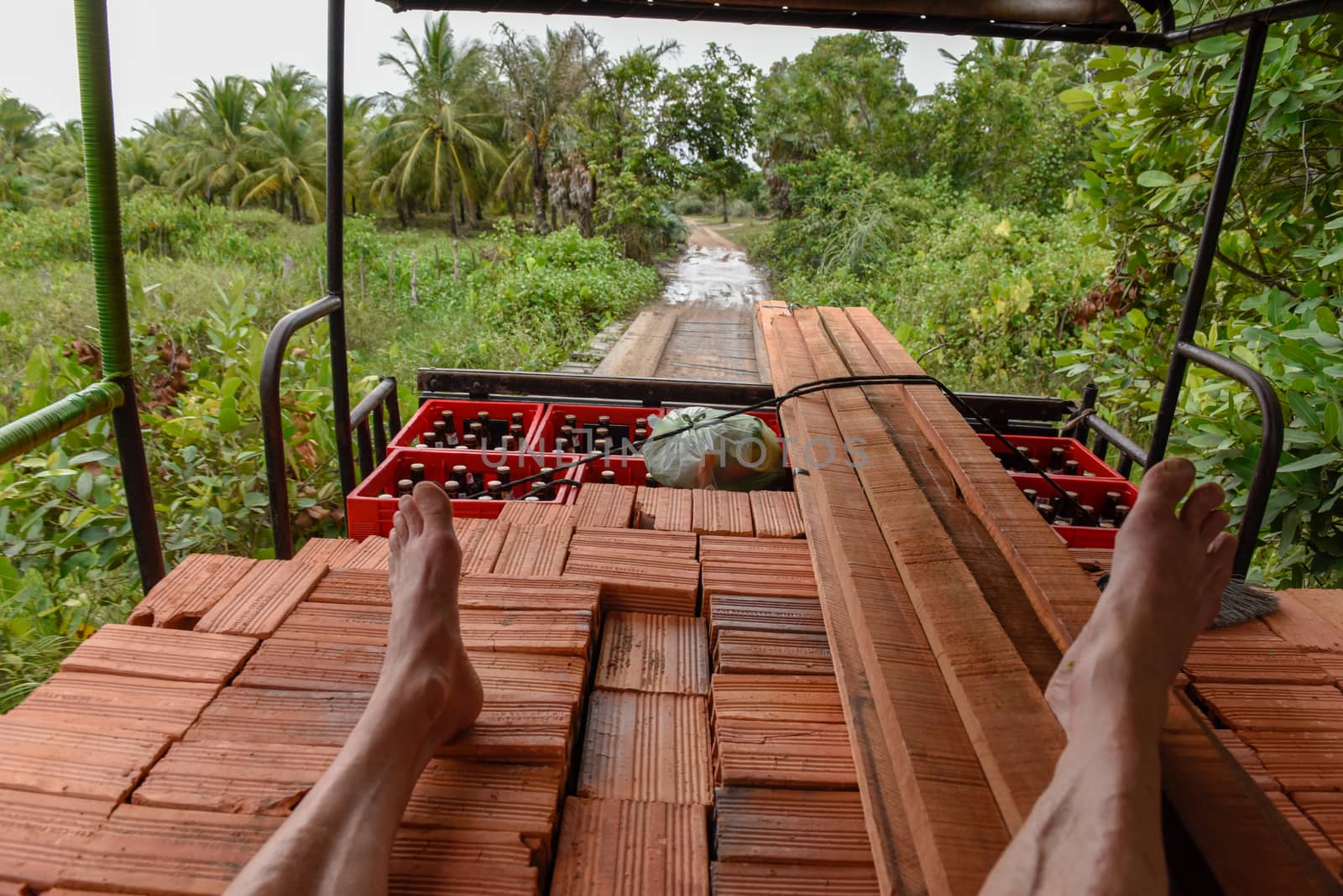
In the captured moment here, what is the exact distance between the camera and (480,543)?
1.97 meters

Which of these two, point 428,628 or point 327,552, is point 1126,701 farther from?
point 327,552

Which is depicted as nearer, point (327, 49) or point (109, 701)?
point (109, 701)

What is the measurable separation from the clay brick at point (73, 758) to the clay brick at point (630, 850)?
0.66 metres

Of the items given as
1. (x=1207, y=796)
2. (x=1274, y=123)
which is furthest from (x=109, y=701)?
Answer: (x=1274, y=123)

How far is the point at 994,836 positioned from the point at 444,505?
3.28 feet

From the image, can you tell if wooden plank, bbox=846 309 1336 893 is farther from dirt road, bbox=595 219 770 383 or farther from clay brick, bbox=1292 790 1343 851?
dirt road, bbox=595 219 770 383

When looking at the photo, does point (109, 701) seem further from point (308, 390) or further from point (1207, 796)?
point (308, 390)

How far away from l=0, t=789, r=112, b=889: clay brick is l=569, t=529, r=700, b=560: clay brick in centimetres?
103

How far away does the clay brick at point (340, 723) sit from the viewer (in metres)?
1.25

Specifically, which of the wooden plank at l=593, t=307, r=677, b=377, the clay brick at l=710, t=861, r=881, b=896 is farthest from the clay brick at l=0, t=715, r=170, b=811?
the wooden plank at l=593, t=307, r=677, b=377

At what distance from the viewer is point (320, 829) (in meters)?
0.93

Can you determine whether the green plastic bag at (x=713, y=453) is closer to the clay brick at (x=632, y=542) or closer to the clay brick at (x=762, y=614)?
the clay brick at (x=632, y=542)

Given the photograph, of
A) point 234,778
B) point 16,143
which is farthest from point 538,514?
point 16,143

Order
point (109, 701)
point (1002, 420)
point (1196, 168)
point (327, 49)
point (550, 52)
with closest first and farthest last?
point (109, 701) → point (327, 49) → point (1196, 168) → point (1002, 420) → point (550, 52)
